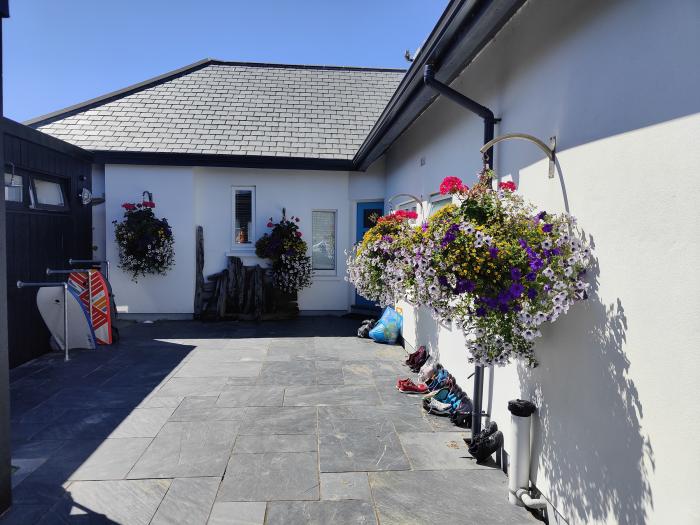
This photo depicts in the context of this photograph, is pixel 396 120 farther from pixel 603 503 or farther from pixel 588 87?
pixel 603 503

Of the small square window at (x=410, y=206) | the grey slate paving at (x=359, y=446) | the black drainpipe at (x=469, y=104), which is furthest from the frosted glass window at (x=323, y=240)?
the black drainpipe at (x=469, y=104)

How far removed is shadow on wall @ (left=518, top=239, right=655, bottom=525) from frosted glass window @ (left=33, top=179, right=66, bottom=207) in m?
6.94

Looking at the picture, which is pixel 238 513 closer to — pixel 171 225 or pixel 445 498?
pixel 445 498

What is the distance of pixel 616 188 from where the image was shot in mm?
2154

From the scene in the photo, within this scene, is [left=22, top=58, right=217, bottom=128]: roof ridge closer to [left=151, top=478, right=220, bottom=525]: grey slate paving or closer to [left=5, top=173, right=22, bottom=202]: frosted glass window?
[left=5, top=173, right=22, bottom=202]: frosted glass window

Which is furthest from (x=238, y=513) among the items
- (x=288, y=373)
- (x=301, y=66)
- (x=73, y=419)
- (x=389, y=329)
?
(x=301, y=66)

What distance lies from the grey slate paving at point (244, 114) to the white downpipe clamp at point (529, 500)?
24.6 feet

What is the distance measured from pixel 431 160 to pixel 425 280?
11.9 feet

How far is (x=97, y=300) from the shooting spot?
6.91 meters

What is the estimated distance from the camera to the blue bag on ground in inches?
290

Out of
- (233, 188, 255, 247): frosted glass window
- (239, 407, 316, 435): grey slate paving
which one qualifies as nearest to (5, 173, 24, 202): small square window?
(233, 188, 255, 247): frosted glass window

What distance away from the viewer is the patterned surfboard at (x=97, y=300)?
6879 millimetres

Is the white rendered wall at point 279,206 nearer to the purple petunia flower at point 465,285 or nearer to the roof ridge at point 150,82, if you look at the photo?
the roof ridge at point 150,82

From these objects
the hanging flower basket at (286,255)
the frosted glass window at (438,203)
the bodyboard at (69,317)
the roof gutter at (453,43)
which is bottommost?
the bodyboard at (69,317)
